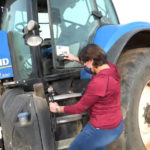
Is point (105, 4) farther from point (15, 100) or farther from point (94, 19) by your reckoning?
point (15, 100)

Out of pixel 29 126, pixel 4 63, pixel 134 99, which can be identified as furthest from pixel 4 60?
pixel 134 99

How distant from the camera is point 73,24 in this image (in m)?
2.30

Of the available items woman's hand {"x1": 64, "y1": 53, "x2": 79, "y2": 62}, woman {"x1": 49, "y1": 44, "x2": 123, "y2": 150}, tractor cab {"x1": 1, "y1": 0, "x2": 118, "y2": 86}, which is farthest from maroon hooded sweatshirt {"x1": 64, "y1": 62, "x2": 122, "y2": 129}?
tractor cab {"x1": 1, "y1": 0, "x2": 118, "y2": 86}

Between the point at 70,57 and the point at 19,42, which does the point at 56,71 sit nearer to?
the point at 70,57

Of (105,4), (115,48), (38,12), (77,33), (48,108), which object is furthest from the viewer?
(105,4)

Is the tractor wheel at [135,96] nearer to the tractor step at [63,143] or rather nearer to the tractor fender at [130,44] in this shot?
the tractor fender at [130,44]

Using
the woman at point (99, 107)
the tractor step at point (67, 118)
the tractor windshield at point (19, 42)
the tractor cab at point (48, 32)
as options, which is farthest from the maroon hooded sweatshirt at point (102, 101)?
the tractor windshield at point (19, 42)

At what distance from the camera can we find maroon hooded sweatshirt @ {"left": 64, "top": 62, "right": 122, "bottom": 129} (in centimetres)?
163

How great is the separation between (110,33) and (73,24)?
15.1 inches

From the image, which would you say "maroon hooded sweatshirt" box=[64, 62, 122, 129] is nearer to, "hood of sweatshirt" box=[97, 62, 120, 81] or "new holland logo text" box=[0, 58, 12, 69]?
"hood of sweatshirt" box=[97, 62, 120, 81]

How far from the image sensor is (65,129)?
1962 mm

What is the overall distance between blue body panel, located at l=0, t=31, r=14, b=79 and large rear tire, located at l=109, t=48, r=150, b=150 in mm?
1080

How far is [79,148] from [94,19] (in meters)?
1.38

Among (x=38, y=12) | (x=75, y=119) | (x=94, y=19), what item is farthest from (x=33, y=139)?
(x=94, y=19)
